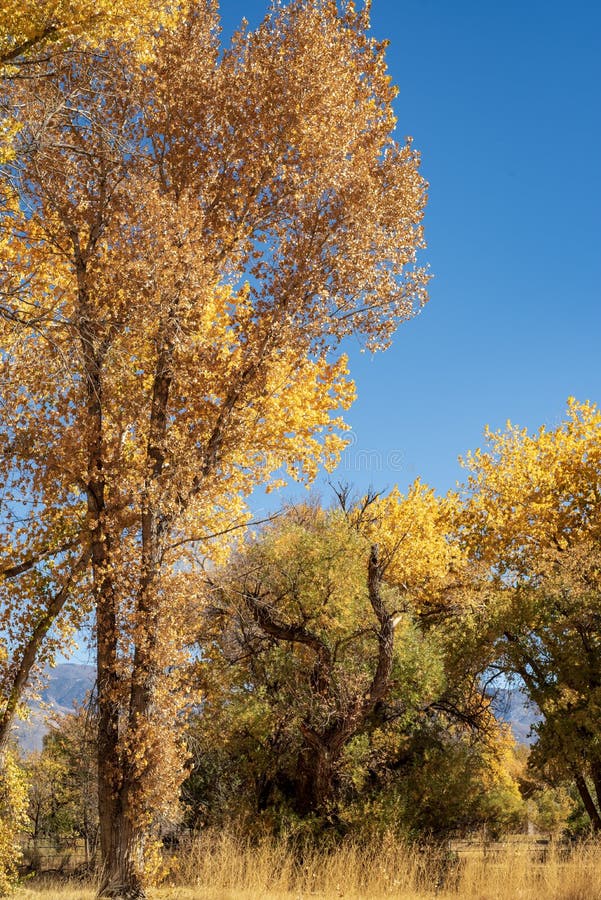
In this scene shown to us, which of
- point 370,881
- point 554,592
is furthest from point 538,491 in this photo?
point 370,881

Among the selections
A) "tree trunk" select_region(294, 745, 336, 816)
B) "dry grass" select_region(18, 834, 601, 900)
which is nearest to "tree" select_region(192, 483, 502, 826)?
"tree trunk" select_region(294, 745, 336, 816)

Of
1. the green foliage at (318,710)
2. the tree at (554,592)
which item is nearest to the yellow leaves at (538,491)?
the tree at (554,592)

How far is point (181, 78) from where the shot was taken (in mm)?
11617

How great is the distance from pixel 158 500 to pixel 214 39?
7.22m

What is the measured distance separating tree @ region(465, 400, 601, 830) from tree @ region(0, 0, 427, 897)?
10.5m

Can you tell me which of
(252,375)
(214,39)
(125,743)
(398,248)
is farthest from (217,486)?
(214,39)

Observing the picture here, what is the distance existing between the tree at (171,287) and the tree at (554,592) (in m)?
10.5

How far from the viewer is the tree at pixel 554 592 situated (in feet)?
61.0

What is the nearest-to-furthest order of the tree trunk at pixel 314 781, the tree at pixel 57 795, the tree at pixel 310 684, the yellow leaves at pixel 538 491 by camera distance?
1. the tree trunk at pixel 314 781
2. the tree at pixel 310 684
3. the yellow leaves at pixel 538 491
4. the tree at pixel 57 795

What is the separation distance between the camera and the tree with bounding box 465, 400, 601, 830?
1858 centimetres

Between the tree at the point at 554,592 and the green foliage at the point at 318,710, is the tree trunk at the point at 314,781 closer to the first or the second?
the green foliage at the point at 318,710

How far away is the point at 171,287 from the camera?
10289mm

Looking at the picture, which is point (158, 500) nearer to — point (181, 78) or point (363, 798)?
point (181, 78)

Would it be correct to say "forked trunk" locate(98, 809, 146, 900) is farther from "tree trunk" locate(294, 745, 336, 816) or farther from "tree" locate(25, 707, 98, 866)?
"tree" locate(25, 707, 98, 866)
